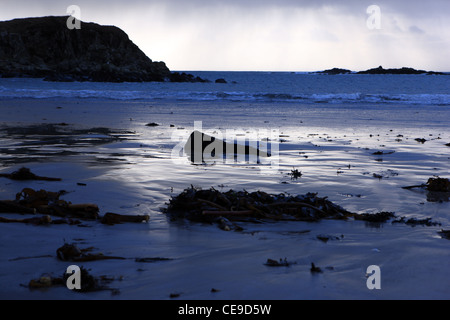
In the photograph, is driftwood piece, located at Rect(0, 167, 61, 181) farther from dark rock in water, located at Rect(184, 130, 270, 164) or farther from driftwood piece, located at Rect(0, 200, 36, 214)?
dark rock in water, located at Rect(184, 130, 270, 164)

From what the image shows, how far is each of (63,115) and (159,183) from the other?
12.0m

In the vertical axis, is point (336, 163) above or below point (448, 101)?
below

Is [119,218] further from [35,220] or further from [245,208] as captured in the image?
[245,208]

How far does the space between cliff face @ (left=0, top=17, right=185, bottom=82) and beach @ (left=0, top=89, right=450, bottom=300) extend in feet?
198

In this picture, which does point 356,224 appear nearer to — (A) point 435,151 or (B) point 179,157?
(B) point 179,157

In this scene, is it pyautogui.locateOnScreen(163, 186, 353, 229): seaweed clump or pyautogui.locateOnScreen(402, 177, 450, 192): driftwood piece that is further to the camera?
pyautogui.locateOnScreen(402, 177, 450, 192): driftwood piece

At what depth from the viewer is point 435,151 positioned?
9242mm

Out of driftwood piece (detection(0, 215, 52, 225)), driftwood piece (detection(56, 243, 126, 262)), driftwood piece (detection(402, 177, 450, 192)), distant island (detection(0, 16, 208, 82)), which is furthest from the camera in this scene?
distant island (detection(0, 16, 208, 82))

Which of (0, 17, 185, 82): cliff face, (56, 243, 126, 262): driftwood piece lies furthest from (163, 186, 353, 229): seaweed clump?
(0, 17, 185, 82): cliff face

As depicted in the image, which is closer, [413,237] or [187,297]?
[187,297]

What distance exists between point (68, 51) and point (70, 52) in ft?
2.16

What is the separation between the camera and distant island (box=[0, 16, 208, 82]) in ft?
230

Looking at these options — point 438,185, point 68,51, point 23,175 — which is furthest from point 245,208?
point 68,51

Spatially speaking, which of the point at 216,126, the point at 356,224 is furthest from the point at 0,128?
the point at 356,224
